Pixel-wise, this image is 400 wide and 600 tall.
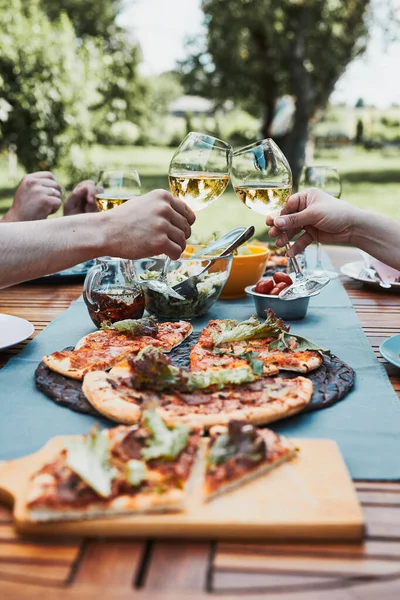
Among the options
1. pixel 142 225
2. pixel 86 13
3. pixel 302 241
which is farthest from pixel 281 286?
pixel 86 13

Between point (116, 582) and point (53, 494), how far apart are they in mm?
220

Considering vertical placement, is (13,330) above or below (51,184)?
below

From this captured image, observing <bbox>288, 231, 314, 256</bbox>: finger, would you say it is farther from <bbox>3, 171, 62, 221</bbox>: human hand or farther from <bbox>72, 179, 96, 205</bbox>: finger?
<bbox>3, 171, 62, 221</bbox>: human hand

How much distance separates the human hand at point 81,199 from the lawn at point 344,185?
1773 millimetres

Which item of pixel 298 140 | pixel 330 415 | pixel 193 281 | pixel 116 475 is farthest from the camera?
pixel 298 140

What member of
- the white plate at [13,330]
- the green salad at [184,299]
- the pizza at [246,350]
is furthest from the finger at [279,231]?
the white plate at [13,330]

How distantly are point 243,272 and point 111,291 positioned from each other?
808mm

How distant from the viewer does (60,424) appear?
1.69m

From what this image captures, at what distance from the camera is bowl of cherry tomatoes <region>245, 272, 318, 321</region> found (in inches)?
104

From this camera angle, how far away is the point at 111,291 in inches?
98.4

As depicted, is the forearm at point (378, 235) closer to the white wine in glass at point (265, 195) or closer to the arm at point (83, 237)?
the white wine in glass at point (265, 195)

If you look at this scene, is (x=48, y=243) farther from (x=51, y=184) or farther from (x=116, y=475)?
(x=51, y=184)

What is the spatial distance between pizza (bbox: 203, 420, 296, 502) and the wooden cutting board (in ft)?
0.07

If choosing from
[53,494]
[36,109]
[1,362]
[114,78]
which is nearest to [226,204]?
[114,78]
